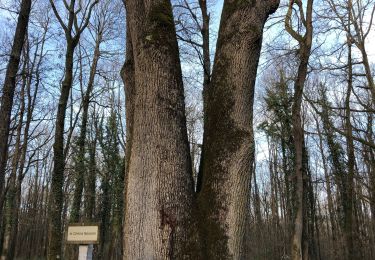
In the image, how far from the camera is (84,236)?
6.08 metres

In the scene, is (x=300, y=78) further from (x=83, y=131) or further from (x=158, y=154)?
(x=83, y=131)

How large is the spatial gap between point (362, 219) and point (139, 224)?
35.4m

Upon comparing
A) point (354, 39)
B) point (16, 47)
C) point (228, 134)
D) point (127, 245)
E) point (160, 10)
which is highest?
point (354, 39)

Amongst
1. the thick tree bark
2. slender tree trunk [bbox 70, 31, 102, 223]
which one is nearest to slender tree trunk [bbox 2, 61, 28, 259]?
slender tree trunk [bbox 70, 31, 102, 223]

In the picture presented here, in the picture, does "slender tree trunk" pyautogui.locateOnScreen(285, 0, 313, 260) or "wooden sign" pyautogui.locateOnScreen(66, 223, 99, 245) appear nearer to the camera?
"wooden sign" pyautogui.locateOnScreen(66, 223, 99, 245)

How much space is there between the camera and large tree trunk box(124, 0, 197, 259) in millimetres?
3578

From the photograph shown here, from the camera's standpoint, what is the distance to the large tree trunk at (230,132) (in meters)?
3.64

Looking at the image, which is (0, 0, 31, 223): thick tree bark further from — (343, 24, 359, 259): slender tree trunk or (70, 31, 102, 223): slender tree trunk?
(343, 24, 359, 259): slender tree trunk

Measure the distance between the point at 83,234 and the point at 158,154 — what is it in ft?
10.0

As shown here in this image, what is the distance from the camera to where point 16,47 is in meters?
9.04

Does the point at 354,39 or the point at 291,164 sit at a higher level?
the point at 354,39

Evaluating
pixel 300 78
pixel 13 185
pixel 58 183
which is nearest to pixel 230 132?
pixel 58 183

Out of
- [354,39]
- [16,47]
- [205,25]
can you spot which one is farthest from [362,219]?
[16,47]

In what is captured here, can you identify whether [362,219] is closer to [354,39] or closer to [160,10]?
[354,39]
